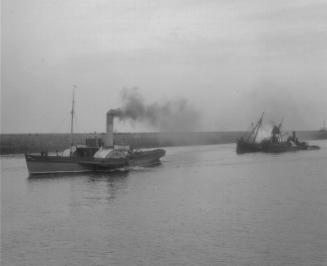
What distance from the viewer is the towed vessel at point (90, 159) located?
5744 cm

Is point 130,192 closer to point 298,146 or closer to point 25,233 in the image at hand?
point 25,233

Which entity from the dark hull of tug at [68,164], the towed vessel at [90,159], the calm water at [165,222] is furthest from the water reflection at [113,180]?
the towed vessel at [90,159]

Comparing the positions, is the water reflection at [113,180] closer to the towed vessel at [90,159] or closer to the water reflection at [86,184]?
the water reflection at [86,184]

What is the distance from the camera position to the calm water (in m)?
23.7

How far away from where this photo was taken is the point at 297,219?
30.4m

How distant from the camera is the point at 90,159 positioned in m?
59.5

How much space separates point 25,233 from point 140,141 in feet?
383

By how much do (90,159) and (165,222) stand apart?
3045 centimetres

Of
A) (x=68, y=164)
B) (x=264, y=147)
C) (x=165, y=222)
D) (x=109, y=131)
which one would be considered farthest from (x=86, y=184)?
(x=264, y=147)

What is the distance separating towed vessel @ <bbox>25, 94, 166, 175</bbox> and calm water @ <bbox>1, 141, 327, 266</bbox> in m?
6.06

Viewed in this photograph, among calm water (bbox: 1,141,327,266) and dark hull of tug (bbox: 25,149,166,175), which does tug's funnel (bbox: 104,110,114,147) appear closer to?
dark hull of tug (bbox: 25,149,166,175)

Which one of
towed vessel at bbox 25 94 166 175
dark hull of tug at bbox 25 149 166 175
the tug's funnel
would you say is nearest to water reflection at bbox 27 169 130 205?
dark hull of tug at bbox 25 149 166 175

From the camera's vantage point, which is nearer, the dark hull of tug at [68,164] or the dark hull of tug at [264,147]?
the dark hull of tug at [68,164]

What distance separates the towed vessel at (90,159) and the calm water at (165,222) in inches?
239
